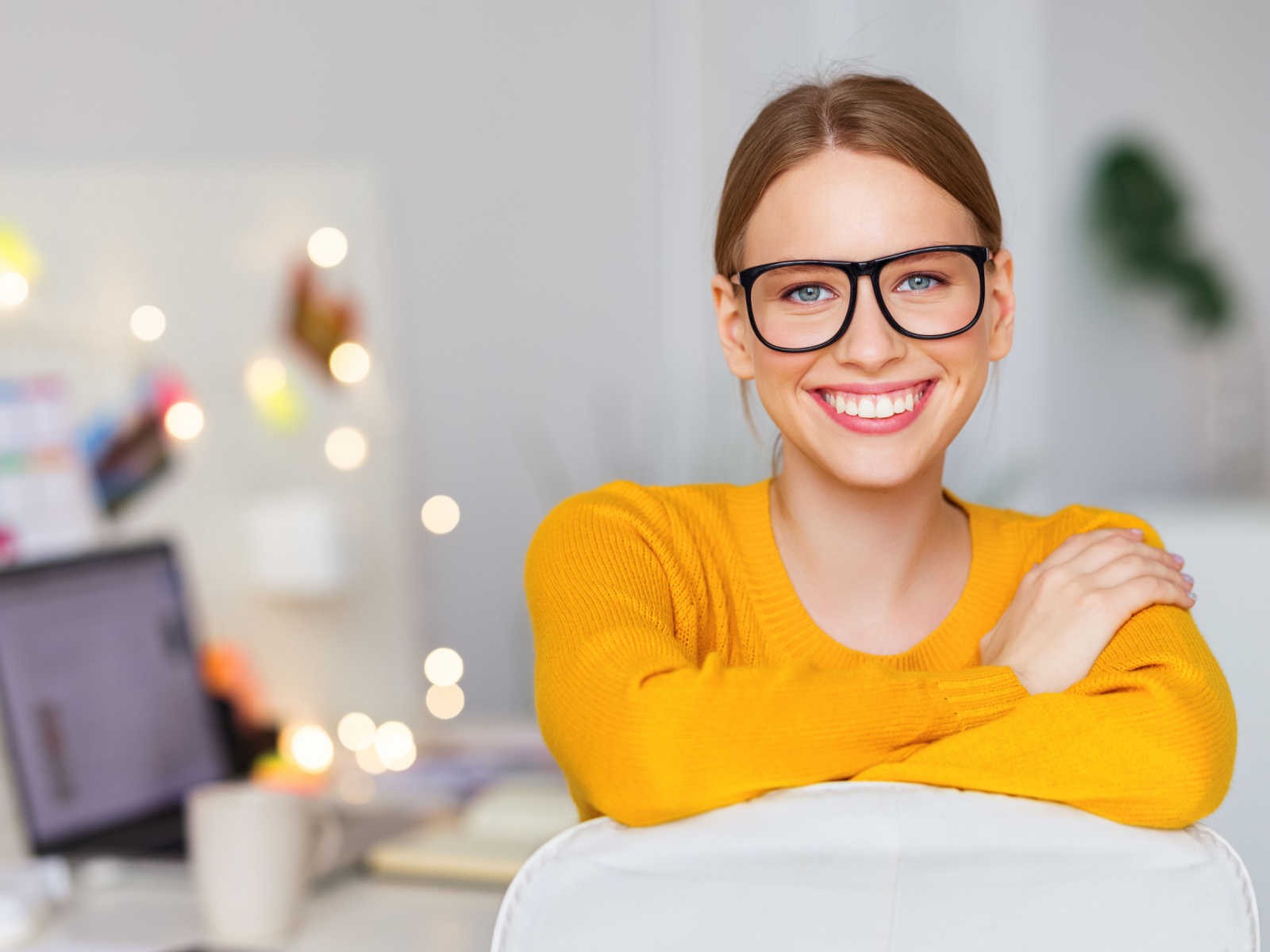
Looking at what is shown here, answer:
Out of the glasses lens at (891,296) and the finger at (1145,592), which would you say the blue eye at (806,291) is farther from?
the finger at (1145,592)

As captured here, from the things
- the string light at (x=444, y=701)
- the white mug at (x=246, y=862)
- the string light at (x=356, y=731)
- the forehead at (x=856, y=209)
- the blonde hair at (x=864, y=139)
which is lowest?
the string light at (x=444, y=701)

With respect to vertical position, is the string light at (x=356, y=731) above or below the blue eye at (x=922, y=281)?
below

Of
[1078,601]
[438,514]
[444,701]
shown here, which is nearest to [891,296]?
[1078,601]

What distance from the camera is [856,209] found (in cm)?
87

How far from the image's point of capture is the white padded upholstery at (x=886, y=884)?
2.06 ft

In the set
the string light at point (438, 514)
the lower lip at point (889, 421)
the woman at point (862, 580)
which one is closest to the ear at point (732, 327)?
the woman at point (862, 580)

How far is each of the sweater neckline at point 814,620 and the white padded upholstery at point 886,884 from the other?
31cm

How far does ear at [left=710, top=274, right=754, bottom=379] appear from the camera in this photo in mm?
985

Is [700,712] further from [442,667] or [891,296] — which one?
[442,667]

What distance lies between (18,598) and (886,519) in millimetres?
896

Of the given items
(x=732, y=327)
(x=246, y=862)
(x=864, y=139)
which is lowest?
(x=246, y=862)

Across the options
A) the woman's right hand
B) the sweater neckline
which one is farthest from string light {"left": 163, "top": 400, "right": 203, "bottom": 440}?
the woman's right hand

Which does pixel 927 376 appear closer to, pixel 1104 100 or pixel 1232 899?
pixel 1232 899

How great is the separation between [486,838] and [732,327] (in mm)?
566
